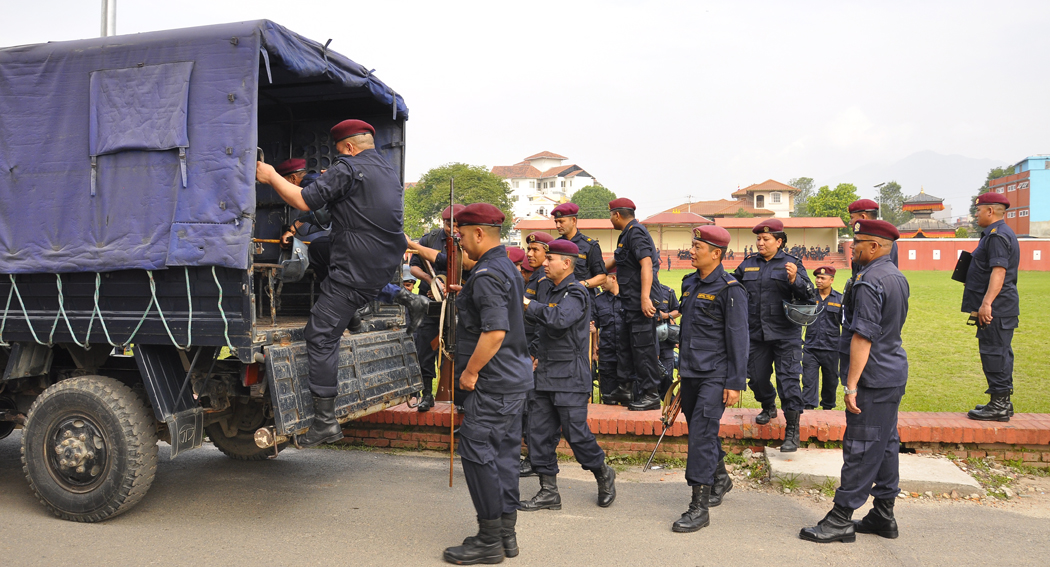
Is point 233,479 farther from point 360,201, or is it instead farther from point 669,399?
point 669,399

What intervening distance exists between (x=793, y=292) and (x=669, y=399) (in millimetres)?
1431

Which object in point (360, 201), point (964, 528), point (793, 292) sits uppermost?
point (360, 201)

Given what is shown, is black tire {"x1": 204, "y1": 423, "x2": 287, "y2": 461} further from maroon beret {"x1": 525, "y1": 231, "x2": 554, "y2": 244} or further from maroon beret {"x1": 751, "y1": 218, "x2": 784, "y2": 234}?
maroon beret {"x1": 751, "y1": 218, "x2": 784, "y2": 234}

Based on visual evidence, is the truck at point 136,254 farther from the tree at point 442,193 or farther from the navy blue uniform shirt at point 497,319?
the tree at point 442,193

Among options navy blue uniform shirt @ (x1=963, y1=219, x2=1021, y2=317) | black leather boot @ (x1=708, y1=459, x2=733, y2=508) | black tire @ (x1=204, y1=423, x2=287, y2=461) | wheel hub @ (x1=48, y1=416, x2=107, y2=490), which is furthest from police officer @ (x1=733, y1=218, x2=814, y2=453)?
wheel hub @ (x1=48, y1=416, x2=107, y2=490)

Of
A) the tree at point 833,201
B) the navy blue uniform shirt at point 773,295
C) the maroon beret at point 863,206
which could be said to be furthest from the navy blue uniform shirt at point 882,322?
the tree at point 833,201

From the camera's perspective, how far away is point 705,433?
14.3 feet

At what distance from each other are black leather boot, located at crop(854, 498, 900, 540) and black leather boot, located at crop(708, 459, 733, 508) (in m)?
0.82

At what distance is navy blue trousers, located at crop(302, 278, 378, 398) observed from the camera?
13.8ft

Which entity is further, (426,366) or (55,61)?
(426,366)

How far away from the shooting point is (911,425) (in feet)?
17.7

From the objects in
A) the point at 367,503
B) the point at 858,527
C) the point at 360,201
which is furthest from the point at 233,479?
the point at 858,527

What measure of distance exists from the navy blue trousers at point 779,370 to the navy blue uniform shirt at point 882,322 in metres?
1.26

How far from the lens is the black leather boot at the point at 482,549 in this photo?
147 inches
